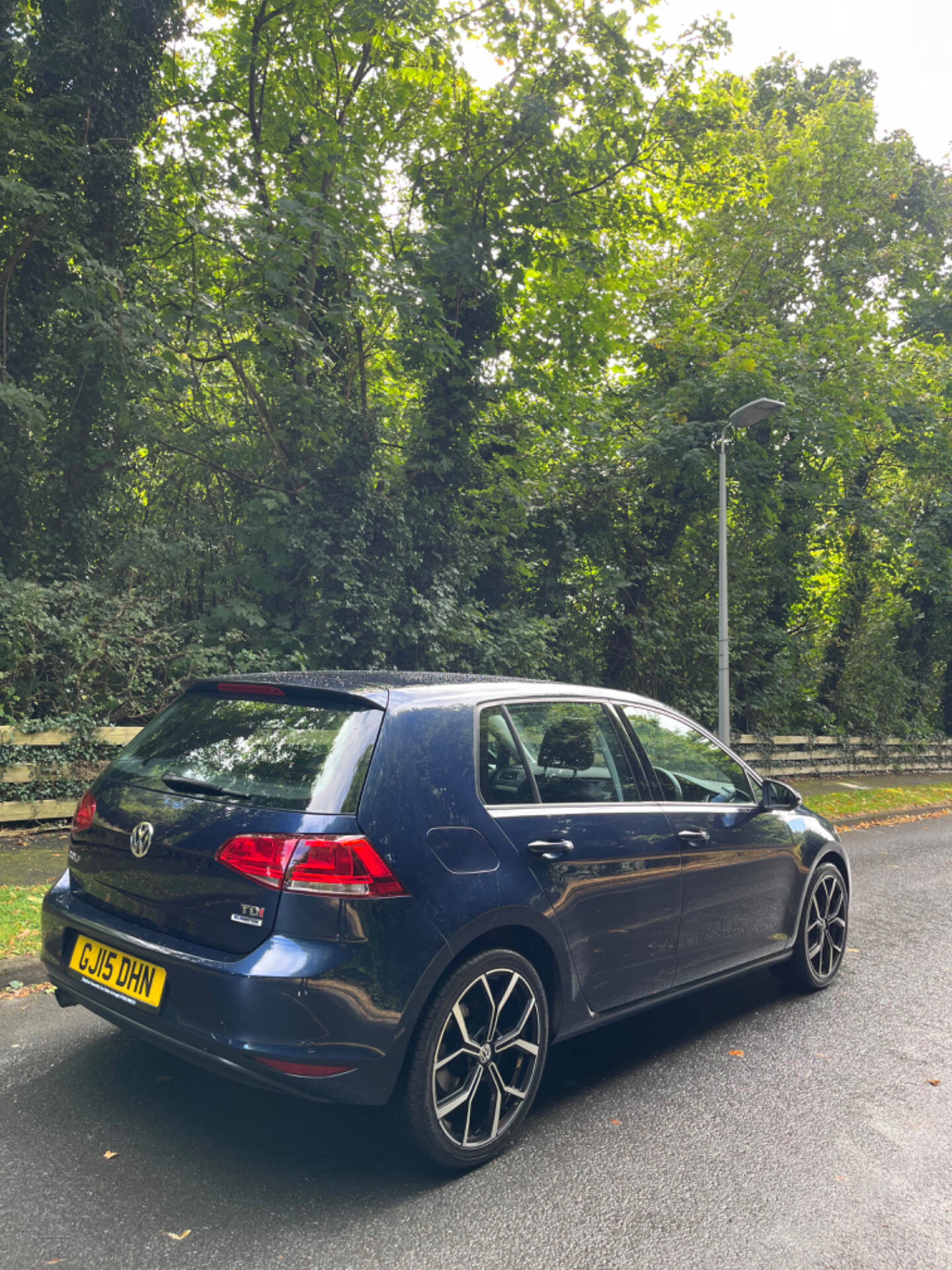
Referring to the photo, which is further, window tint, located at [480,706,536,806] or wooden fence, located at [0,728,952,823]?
wooden fence, located at [0,728,952,823]

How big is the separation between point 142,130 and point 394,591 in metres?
6.13

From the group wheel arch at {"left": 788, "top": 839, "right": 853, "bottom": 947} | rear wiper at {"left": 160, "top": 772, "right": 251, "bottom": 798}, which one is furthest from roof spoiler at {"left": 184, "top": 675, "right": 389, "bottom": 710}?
wheel arch at {"left": 788, "top": 839, "right": 853, "bottom": 947}

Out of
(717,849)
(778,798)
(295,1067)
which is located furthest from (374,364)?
(295,1067)

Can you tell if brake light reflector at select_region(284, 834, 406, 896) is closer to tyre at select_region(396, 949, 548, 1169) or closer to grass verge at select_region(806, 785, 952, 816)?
tyre at select_region(396, 949, 548, 1169)

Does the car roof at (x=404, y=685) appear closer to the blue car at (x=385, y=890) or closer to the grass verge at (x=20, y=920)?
the blue car at (x=385, y=890)

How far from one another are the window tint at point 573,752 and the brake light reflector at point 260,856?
111 centimetres

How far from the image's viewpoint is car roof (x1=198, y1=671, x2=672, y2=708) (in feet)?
10.8

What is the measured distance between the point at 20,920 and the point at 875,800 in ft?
46.8

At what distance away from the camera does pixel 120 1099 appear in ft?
11.2

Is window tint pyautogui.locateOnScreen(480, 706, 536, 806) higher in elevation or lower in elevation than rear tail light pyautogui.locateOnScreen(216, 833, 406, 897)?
higher

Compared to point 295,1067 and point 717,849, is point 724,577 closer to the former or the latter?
point 717,849

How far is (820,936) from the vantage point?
5.30 metres

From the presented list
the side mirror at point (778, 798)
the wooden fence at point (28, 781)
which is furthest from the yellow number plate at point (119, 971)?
the wooden fence at point (28, 781)

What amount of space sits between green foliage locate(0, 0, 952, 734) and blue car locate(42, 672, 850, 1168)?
5.57 m
